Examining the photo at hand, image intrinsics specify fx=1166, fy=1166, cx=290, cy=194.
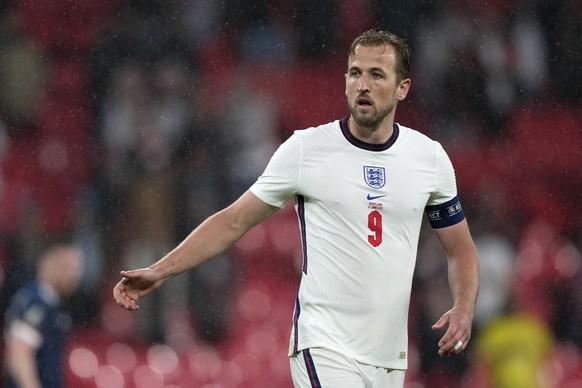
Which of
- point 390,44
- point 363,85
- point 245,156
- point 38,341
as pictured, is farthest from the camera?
point 245,156

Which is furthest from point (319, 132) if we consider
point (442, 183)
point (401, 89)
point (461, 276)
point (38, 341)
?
point (38, 341)

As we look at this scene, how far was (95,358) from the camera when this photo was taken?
8531 mm

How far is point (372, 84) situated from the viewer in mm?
3875

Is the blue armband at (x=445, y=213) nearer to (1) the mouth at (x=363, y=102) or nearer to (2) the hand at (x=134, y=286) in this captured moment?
(1) the mouth at (x=363, y=102)

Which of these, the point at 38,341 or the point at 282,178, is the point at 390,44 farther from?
the point at 38,341

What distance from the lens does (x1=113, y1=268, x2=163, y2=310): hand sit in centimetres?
371

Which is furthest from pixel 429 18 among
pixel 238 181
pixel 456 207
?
pixel 456 207

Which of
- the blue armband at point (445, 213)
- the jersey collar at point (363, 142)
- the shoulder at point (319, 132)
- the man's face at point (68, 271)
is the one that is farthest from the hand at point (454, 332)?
the man's face at point (68, 271)

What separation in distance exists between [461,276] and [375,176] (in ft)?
1.64

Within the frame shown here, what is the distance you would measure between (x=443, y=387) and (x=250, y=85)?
2.81 m

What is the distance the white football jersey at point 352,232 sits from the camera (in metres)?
3.78

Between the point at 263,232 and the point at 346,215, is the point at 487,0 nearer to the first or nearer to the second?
the point at 263,232

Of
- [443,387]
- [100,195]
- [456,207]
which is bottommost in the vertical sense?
[443,387]

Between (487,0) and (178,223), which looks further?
(487,0)
